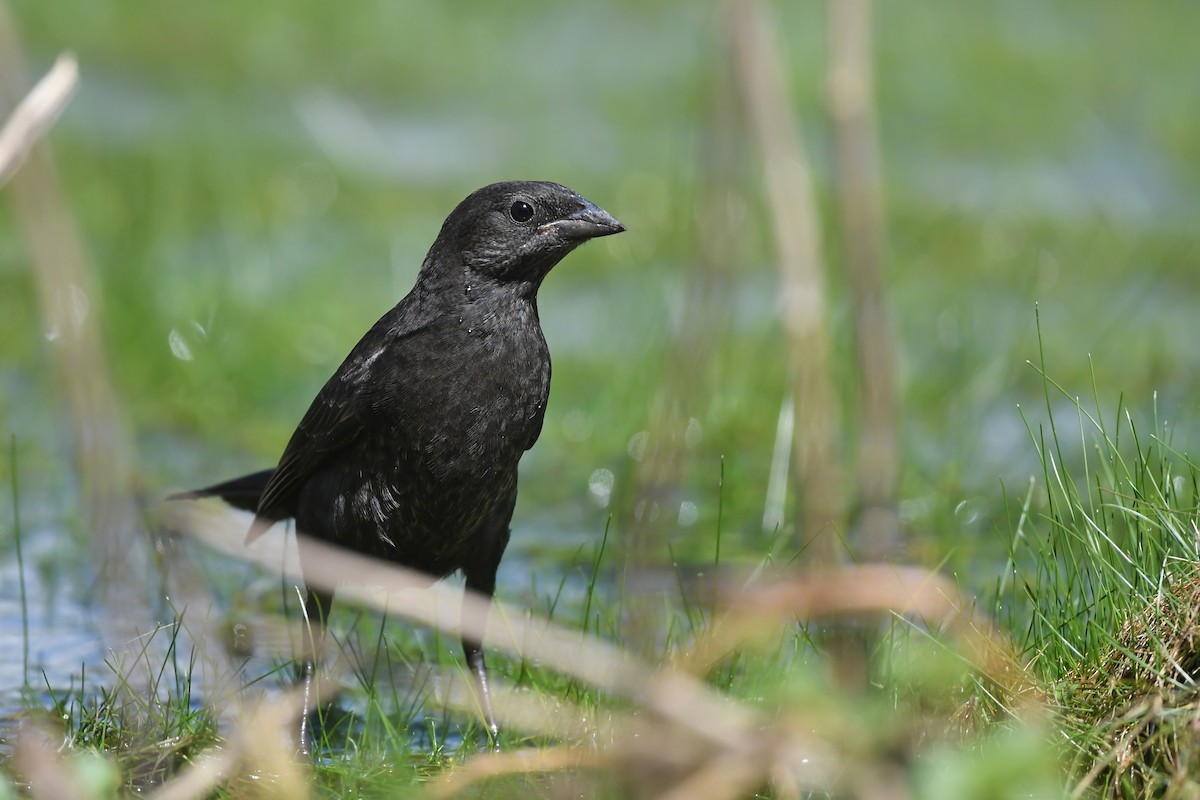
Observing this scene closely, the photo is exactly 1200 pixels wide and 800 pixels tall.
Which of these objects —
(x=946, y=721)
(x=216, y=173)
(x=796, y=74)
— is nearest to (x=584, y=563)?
(x=946, y=721)

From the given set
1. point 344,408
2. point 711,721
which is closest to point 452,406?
point 344,408

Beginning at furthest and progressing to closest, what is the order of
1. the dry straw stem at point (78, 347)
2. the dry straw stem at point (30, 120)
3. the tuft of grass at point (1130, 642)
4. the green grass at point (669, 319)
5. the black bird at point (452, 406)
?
the black bird at point (452, 406)
the green grass at point (669, 319)
the tuft of grass at point (1130, 642)
the dry straw stem at point (30, 120)
the dry straw stem at point (78, 347)

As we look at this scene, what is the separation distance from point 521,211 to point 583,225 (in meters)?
0.18

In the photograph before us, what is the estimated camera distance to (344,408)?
468 cm

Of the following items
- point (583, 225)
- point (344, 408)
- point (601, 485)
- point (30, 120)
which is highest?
point (30, 120)

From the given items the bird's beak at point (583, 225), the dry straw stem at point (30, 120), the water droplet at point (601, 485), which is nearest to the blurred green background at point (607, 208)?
the water droplet at point (601, 485)

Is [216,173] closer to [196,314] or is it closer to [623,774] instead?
[196,314]

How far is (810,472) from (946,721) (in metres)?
1.06

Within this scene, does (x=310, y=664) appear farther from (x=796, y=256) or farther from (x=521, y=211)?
(x=796, y=256)

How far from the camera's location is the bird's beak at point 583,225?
15.5 feet

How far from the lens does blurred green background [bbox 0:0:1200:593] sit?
24.0 feet

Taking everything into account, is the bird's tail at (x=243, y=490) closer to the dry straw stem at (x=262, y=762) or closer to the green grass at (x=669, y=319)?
the green grass at (x=669, y=319)

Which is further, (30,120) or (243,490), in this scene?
(243,490)

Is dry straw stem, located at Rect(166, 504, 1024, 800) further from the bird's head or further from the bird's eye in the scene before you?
the bird's eye
